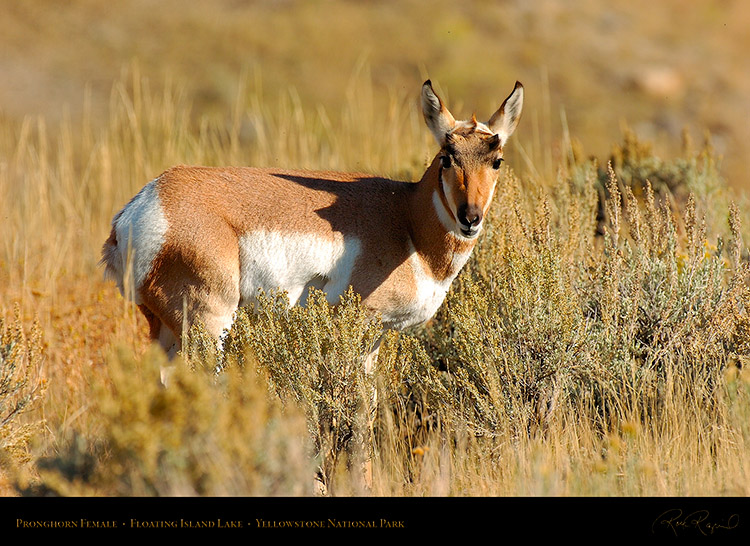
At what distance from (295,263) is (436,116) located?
1.34 metres

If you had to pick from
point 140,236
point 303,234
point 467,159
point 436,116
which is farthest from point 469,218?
point 140,236

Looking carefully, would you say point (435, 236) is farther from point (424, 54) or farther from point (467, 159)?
point (424, 54)

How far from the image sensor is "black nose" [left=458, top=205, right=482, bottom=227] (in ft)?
14.8

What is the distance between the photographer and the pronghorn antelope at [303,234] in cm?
463

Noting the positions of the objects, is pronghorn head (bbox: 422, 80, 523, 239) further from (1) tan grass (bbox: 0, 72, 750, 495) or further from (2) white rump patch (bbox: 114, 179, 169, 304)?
(2) white rump patch (bbox: 114, 179, 169, 304)

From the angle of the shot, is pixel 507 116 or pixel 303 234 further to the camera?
pixel 507 116

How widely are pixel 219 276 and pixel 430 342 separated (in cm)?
200

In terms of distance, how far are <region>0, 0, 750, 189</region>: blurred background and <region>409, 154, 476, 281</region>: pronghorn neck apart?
15.4 meters

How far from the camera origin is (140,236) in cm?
462

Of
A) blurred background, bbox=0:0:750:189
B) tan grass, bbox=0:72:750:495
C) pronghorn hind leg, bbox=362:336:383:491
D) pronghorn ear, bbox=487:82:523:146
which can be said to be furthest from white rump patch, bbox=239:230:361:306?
blurred background, bbox=0:0:750:189

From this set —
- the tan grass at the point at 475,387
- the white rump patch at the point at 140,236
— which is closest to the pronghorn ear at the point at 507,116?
the tan grass at the point at 475,387
